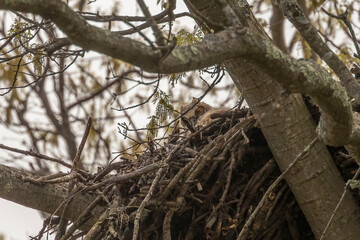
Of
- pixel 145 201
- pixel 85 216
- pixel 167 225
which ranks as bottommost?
pixel 167 225

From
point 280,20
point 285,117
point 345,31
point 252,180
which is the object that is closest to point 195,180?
point 252,180

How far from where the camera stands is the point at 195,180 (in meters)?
2.73

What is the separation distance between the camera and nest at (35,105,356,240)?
8.96 feet

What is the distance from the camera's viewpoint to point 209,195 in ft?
9.25

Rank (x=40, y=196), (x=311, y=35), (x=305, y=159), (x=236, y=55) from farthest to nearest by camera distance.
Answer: (x=40, y=196) → (x=305, y=159) → (x=311, y=35) → (x=236, y=55)

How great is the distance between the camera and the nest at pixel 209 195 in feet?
8.96

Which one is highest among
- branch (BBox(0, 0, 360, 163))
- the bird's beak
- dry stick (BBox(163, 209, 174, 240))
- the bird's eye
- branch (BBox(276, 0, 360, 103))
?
the bird's eye

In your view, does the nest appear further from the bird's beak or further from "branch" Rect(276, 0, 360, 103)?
the bird's beak

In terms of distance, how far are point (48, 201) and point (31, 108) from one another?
4.18 metres

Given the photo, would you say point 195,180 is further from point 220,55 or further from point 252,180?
point 220,55

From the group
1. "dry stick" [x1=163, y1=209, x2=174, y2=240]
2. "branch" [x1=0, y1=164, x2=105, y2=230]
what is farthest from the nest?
"branch" [x1=0, y1=164, x2=105, y2=230]

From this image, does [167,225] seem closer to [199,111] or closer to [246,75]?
[246,75]

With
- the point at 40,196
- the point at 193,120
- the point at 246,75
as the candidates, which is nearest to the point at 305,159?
the point at 246,75

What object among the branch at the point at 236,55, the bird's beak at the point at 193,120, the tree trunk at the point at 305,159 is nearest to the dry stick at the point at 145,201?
the tree trunk at the point at 305,159
